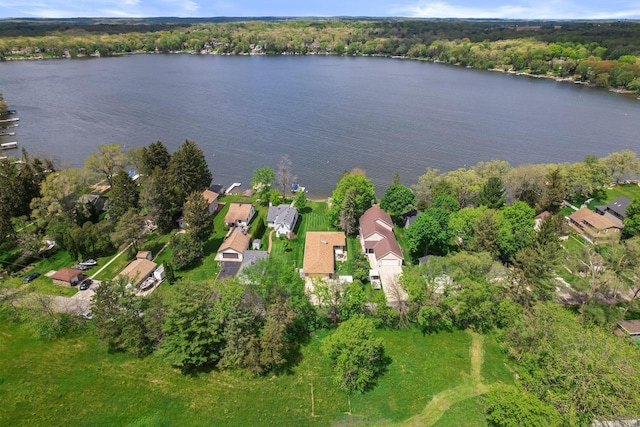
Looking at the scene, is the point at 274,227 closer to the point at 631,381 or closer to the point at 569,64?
the point at 631,381

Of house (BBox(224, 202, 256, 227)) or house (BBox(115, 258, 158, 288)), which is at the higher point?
Result: house (BBox(224, 202, 256, 227))

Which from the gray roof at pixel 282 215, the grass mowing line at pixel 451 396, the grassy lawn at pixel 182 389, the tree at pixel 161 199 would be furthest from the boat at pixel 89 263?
the grass mowing line at pixel 451 396

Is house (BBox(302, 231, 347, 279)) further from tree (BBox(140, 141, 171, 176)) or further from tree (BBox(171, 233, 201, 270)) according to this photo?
tree (BBox(140, 141, 171, 176))

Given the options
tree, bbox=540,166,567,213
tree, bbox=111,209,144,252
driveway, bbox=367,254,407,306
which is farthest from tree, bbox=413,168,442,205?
tree, bbox=111,209,144,252

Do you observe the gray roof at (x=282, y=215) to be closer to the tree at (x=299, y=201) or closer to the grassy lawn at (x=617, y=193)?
the tree at (x=299, y=201)

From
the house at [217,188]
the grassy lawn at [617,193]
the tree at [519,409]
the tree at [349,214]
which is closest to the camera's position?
the tree at [519,409]

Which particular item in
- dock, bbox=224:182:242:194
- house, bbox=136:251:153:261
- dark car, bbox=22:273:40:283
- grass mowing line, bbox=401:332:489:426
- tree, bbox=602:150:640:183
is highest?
tree, bbox=602:150:640:183
